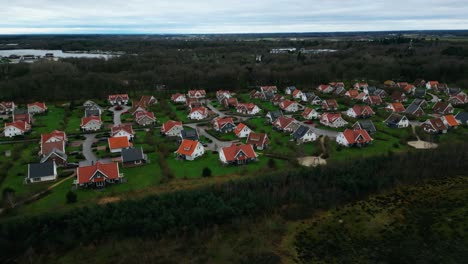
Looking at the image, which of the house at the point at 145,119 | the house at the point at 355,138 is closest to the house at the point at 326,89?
the house at the point at 355,138

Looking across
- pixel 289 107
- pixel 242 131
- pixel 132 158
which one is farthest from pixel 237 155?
pixel 289 107

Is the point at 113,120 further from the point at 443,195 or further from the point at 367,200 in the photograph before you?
the point at 443,195

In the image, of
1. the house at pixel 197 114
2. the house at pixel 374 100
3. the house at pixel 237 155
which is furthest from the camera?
the house at pixel 374 100

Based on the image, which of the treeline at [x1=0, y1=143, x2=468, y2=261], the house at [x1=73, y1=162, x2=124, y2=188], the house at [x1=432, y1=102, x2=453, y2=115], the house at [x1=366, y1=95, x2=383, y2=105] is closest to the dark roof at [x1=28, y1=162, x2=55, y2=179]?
the house at [x1=73, y1=162, x2=124, y2=188]

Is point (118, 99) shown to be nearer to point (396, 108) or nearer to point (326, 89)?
point (326, 89)

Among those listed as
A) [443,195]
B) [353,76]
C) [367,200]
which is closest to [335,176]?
[367,200]

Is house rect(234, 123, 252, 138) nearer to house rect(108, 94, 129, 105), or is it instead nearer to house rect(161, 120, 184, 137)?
house rect(161, 120, 184, 137)

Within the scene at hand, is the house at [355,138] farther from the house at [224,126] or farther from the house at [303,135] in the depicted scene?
the house at [224,126]
